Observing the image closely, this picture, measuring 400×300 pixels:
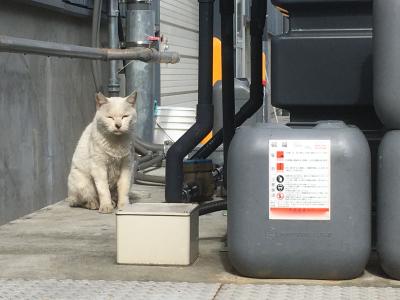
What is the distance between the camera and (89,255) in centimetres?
574

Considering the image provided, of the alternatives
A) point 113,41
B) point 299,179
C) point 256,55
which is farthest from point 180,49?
point 299,179

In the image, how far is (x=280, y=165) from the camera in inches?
195

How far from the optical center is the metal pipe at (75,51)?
6.74m

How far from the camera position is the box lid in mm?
5348

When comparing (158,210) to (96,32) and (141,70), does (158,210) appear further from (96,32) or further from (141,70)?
(141,70)

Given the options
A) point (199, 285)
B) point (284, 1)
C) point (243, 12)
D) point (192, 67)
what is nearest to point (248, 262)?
point (199, 285)

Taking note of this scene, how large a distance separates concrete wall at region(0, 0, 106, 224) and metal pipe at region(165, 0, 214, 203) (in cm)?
145

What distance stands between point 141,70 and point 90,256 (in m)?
5.00

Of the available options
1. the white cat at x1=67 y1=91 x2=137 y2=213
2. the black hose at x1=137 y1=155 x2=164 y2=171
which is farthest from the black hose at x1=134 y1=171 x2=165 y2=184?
the white cat at x1=67 y1=91 x2=137 y2=213

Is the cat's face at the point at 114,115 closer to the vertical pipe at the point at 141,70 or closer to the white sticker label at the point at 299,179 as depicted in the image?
the vertical pipe at the point at 141,70

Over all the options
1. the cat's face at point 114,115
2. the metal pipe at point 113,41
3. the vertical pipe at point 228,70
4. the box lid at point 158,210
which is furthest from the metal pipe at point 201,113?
the metal pipe at point 113,41

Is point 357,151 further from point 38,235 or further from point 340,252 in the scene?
point 38,235

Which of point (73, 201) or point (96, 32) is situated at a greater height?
point (96, 32)

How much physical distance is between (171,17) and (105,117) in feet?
19.5
